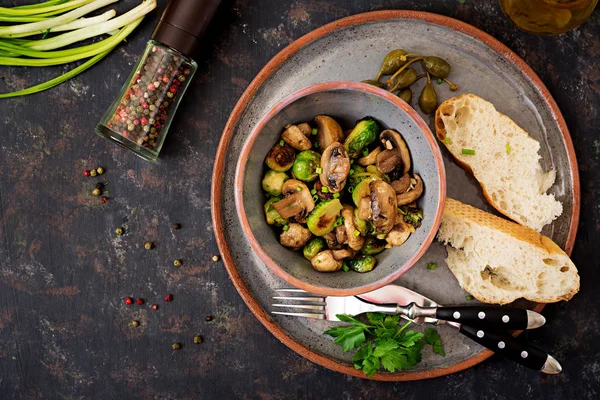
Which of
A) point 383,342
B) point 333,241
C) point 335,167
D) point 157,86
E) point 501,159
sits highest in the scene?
point 501,159

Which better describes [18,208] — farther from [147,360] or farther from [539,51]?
[539,51]

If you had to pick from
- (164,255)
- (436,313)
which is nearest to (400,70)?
(436,313)

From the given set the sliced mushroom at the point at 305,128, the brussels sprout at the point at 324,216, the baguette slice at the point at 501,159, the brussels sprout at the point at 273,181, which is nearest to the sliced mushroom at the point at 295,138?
the sliced mushroom at the point at 305,128

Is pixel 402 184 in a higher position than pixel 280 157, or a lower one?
higher

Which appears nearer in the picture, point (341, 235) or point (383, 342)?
point (341, 235)

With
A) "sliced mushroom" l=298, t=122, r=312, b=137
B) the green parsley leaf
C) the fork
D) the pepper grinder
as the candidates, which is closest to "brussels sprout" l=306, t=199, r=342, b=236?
"sliced mushroom" l=298, t=122, r=312, b=137

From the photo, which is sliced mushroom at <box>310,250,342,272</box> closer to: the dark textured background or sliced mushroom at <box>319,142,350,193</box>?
sliced mushroom at <box>319,142,350,193</box>

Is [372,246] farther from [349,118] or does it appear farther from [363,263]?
[349,118]
